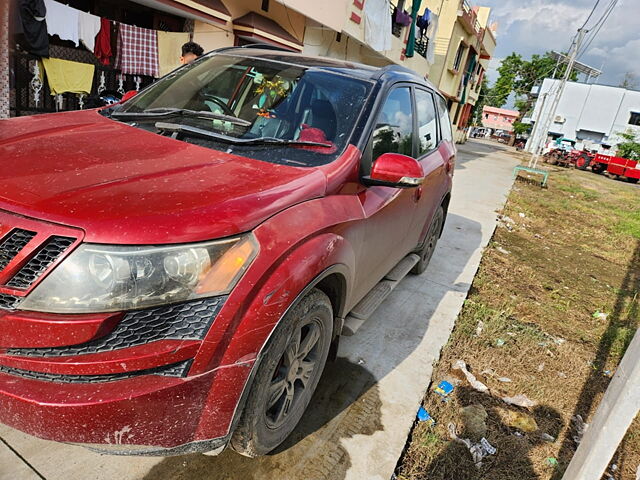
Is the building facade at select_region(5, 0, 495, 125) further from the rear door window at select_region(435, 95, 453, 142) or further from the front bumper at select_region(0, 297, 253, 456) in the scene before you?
the front bumper at select_region(0, 297, 253, 456)

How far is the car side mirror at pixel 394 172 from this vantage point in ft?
7.55

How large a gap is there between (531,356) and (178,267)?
3.10 metres

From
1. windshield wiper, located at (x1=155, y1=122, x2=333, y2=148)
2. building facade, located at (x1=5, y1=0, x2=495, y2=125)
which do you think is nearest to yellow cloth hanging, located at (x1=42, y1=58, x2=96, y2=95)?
building facade, located at (x1=5, y1=0, x2=495, y2=125)

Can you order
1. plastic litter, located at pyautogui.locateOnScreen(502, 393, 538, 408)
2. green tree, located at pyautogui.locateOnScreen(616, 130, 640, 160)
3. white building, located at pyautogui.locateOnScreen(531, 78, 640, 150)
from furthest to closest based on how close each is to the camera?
white building, located at pyautogui.locateOnScreen(531, 78, 640, 150) < green tree, located at pyautogui.locateOnScreen(616, 130, 640, 160) < plastic litter, located at pyautogui.locateOnScreen(502, 393, 538, 408)

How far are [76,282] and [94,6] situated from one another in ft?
24.1

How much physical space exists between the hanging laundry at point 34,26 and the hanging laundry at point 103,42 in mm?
857

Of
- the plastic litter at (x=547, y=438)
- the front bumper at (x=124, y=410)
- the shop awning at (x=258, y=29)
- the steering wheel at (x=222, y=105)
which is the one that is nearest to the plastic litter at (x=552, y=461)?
the plastic litter at (x=547, y=438)

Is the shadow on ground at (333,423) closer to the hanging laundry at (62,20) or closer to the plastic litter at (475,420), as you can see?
the plastic litter at (475,420)

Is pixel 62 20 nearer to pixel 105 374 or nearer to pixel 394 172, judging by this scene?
pixel 394 172

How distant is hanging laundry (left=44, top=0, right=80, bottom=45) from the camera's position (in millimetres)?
5602

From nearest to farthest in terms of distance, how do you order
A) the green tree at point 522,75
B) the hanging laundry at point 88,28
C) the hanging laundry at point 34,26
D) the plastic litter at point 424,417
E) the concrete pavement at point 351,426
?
1. the concrete pavement at point 351,426
2. the plastic litter at point 424,417
3. the hanging laundry at point 34,26
4. the hanging laundry at point 88,28
5. the green tree at point 522,75

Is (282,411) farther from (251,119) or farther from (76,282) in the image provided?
(251,119)

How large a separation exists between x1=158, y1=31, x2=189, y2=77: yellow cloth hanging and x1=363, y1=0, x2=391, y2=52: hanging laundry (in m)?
6.28

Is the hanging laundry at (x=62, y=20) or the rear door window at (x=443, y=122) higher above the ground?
the hanging laundry at (x=62, y=20)
